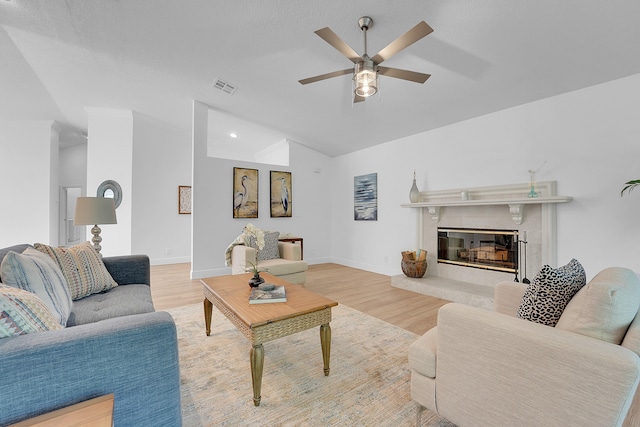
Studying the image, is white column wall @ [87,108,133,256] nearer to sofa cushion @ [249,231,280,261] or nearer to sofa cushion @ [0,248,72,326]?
sofa cushion @ [249,231,280,261]

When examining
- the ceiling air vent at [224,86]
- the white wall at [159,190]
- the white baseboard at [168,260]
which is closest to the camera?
the ceiling air vent at [224,86]

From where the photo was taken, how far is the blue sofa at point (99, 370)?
833 millimetres

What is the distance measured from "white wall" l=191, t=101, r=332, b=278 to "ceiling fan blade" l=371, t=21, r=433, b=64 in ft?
12.1

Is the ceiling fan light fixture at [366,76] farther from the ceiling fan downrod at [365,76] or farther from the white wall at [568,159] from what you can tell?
the white wall at [568,159]

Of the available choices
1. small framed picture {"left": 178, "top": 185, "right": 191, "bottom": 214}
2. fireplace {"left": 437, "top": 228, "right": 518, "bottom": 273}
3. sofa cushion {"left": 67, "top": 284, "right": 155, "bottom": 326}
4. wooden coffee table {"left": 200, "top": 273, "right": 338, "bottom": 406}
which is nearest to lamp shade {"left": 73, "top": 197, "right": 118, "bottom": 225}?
sofa cushion {"left": 67, "top": 284, "right": 155, "bottom": 326}

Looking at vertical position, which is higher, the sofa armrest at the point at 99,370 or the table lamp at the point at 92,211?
the table lamp at the point at 92,211

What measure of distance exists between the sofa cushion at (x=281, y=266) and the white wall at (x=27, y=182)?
5.33 metres

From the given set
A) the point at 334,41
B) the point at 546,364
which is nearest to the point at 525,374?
the point at 546,364

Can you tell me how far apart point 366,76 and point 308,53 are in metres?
1.15

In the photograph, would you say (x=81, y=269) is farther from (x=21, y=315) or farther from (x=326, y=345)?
(x=326, y=345)

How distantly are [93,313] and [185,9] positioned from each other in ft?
9.20

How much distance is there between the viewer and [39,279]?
1.42 m

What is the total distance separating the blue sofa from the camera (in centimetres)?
83

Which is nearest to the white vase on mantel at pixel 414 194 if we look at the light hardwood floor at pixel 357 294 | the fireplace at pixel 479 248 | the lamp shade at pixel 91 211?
the fireplace at pixel 479 248
